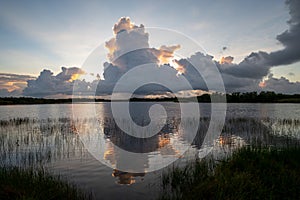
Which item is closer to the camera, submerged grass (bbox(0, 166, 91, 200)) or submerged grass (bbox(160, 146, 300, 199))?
submerged grass (bbox(160, 146, 300, 199))

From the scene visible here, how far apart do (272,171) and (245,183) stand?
1.70 m

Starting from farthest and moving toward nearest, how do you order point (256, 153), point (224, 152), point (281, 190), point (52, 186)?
point (224, 152) → point (256, 153) → point (52, 186) → point (281, 190)

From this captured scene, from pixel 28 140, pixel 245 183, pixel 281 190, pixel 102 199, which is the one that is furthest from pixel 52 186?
pixel 28 140

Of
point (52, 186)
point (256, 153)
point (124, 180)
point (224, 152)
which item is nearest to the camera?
point (52, 186)

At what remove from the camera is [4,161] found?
13648mm

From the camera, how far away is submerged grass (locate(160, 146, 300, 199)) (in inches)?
281

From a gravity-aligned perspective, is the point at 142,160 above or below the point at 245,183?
below

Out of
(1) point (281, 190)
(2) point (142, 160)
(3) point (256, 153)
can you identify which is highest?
(3) point (256, 153)

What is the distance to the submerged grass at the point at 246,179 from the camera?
23.5 feet

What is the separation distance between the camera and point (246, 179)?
766 cm

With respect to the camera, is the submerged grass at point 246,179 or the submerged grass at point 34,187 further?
the submerged grass at point 34,187

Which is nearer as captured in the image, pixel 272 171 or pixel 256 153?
pixel 272 171

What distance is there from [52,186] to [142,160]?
703 cm

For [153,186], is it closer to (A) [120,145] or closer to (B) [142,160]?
(B) [142,160]
